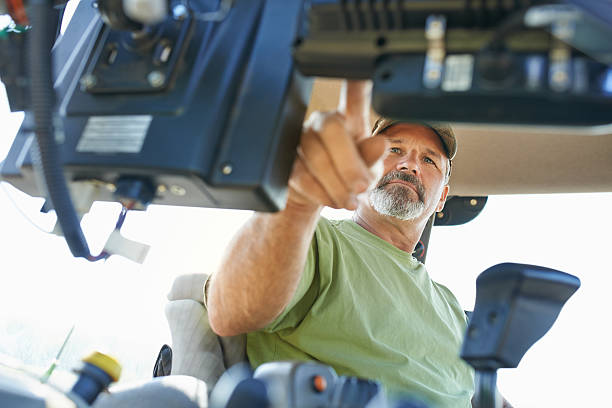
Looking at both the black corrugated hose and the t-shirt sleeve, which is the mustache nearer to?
the t-shirt sleeve

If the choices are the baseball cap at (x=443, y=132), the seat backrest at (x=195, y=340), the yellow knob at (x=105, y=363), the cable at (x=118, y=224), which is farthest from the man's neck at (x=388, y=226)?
the yellow knob at (x=105, y=363)

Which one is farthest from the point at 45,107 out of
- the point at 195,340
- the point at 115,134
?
the point at 195,340

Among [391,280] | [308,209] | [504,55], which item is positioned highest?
[504,55]

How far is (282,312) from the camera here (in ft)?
4.72

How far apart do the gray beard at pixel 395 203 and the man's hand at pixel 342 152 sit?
1.28 m

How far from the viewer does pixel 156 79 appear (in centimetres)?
73

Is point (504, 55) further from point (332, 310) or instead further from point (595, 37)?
point (332, 310)

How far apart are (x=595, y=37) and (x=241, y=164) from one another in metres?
0.39

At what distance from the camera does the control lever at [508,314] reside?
2.32 ft

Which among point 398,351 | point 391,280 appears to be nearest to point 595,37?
point 398,351

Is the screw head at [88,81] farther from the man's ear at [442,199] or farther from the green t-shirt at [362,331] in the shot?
the man's ear at [442,199]

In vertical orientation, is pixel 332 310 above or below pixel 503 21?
below

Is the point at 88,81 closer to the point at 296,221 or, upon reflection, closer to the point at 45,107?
the point at 45,107

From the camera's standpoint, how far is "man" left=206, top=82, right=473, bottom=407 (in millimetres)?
823
